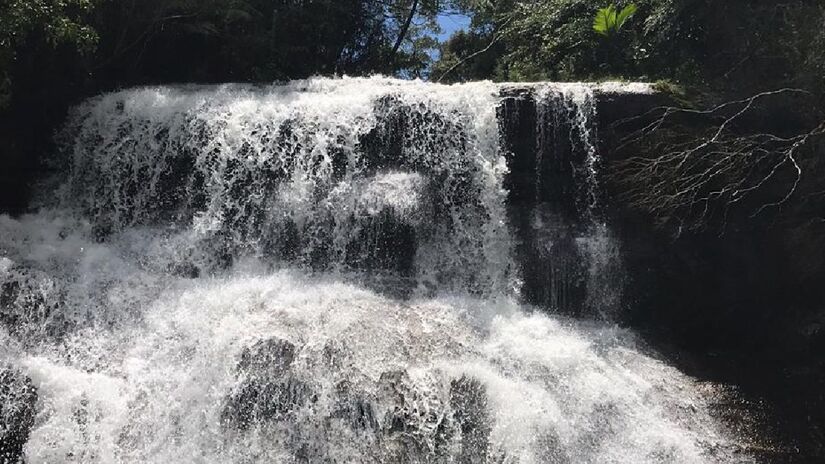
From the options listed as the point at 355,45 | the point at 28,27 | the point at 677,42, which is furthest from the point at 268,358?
the point at 355,45

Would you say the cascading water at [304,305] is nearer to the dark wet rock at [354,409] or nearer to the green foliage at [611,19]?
the dark wet rock at [354,409]

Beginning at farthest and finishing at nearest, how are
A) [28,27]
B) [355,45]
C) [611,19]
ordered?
[355,45], [611,19], [28,27]

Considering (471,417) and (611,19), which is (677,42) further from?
(471,417)

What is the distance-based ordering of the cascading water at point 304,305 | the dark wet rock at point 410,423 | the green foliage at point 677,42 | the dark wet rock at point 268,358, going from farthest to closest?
the green foliage at point 677,42, the dark wet rock at point 268,358, the cascading water at point 304,305, the dark wet rock at point 410,423

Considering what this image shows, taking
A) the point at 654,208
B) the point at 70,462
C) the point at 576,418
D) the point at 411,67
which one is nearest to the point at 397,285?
the point at 576,418

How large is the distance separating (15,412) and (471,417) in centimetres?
420

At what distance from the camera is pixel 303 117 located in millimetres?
9875

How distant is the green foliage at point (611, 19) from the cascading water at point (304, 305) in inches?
148

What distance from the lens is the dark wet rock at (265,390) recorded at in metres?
6.43

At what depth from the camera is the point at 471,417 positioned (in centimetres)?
655

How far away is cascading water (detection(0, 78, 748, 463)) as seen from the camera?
637 cm

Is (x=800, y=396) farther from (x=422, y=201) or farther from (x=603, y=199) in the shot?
(x=422, y=201)

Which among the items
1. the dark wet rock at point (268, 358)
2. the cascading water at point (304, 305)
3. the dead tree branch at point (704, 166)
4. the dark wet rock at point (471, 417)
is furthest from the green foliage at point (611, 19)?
the dark wet rock at point (268, 358)

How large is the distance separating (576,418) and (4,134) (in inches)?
348
